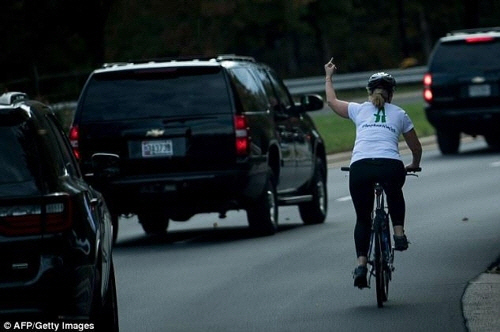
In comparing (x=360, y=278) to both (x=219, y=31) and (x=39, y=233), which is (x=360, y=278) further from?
(x=219, y=31)

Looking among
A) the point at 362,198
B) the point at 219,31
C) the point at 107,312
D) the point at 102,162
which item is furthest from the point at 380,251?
the point at 219,31

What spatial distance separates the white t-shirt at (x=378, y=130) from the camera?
40.5 ft

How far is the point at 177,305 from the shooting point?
1274 centimetres

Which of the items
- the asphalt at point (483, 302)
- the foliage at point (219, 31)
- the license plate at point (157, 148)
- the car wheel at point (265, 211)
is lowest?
the foliage at point (219, 31)

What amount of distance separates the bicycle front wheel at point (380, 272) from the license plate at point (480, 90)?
18.2 m

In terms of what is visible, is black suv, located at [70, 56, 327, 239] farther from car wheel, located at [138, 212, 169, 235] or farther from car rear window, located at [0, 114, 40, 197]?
car rear window, located at [0, 114, 40, 197]

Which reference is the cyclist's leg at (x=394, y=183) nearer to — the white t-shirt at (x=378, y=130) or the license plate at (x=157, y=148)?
the white t-shirt at (x=378, y=130)

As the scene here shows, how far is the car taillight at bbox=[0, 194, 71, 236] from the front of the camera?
28.2ft

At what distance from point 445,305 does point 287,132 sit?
292 inches

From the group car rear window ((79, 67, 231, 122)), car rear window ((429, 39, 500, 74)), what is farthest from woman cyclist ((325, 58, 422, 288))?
car rear window ((429, 39, 500, 74))

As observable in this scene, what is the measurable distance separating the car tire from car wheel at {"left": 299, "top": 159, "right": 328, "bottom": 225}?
11041 mm

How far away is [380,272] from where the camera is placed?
1202 cm

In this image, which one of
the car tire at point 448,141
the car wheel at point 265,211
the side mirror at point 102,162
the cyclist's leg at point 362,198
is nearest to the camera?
the side mirror at point 102,162

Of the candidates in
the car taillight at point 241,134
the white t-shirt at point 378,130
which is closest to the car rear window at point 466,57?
the car taillight at point 241,134
